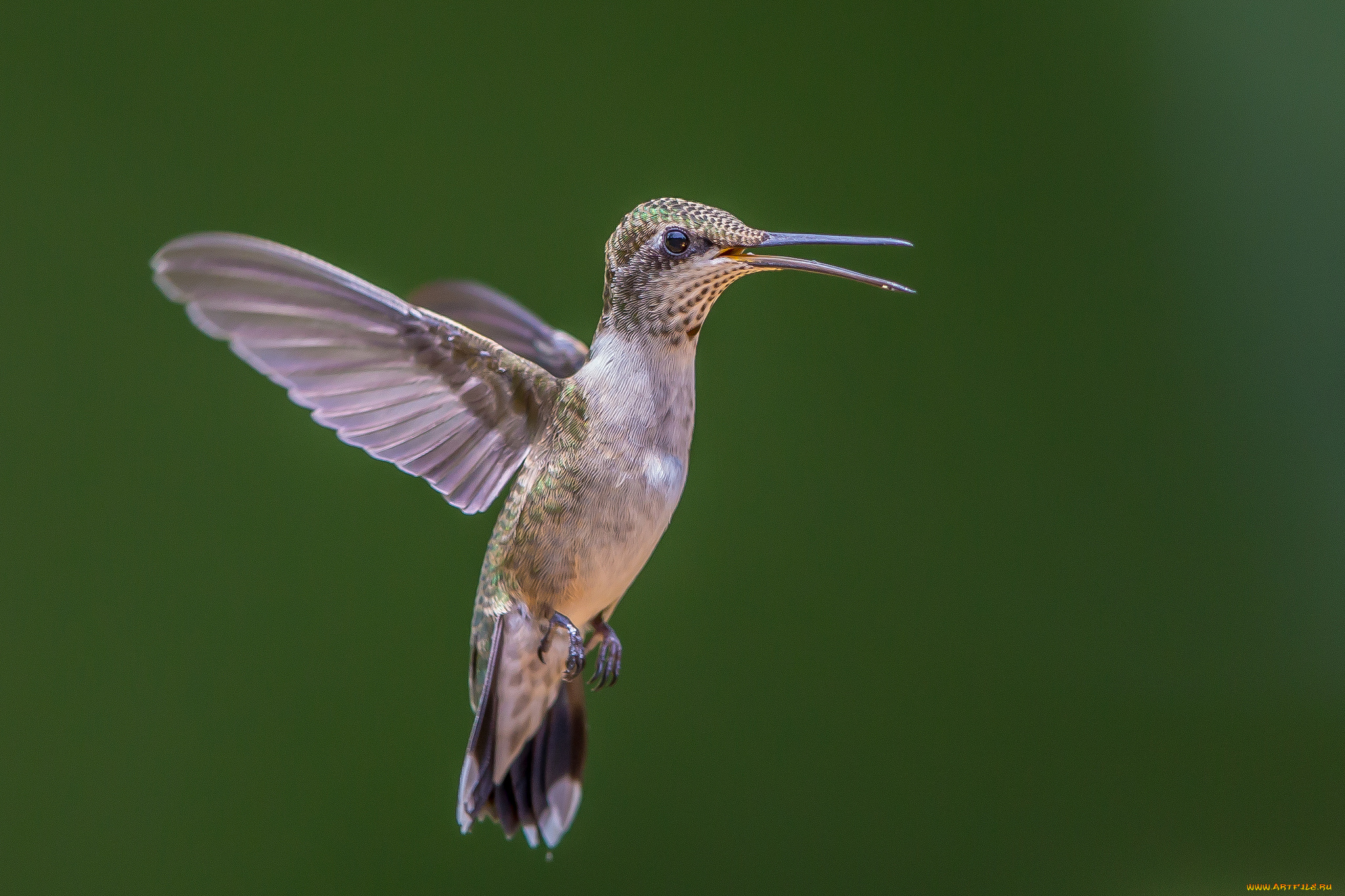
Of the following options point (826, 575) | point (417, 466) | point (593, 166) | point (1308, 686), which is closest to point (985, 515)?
point (826, 575)

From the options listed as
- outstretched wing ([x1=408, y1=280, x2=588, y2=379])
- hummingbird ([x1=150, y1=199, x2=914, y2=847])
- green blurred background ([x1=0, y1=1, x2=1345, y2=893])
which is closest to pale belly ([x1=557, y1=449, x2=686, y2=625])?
hummingbird ([x1=150, y1=199, x2=914, y2=847])

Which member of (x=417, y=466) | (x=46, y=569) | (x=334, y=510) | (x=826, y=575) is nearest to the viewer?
(x=417, y=466)

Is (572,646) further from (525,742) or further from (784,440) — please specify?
(784,440)

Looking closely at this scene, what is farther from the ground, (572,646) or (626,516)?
(626,516)

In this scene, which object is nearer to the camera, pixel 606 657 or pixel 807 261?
pixel 807 261

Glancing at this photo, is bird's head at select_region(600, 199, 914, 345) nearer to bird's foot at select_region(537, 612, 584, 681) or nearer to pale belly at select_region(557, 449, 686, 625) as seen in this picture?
pale belly at select_region(557, 449, 686, 625)

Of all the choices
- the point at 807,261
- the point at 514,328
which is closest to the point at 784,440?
the point at 514,328

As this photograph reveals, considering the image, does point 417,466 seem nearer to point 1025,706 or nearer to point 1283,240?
point 1025,706
